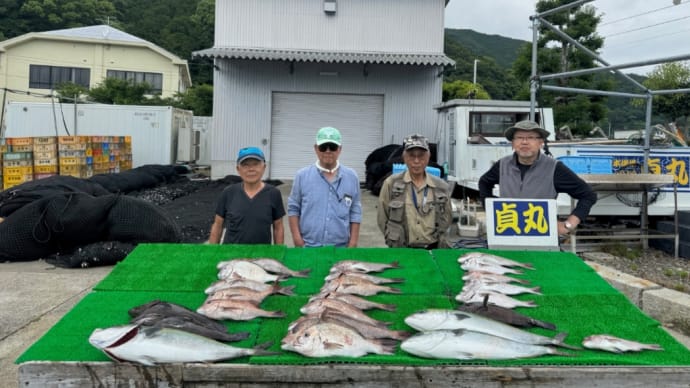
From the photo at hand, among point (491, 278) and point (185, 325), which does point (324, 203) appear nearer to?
point (491, 278)

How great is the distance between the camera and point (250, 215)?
14.0 feet

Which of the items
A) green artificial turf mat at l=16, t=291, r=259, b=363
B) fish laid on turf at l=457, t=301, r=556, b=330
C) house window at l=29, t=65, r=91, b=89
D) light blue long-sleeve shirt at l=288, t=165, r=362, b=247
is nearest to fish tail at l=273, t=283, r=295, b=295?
green artificial turf mat at l=16, t=291, r=259, b=363

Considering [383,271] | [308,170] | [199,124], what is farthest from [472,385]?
[199,124]

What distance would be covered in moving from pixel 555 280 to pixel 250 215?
7.64ft

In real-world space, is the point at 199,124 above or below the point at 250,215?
above

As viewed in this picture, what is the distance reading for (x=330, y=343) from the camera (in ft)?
7.36

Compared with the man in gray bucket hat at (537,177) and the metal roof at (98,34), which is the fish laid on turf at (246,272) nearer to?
the man in gray bucket hat at (537,177)

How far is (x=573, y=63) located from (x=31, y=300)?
2474 cm

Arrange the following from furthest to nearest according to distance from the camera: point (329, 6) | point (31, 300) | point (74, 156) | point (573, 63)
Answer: point (573, 63) < point (329, 6) < point (74, 156) < point (31, 300)

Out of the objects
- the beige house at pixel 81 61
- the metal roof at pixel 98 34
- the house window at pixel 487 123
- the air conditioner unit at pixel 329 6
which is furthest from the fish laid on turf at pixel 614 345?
the metal roof at pixel 98 34

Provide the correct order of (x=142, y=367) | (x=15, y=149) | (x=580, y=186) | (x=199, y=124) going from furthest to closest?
(x=199, y=124), (x=15, y=149), (x=580, y=186), (x=142, y=367)

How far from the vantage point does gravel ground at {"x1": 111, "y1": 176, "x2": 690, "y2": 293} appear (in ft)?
22.5

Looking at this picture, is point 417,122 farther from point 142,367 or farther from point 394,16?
point 142,367

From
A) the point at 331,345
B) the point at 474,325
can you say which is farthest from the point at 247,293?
the point at 474,325
